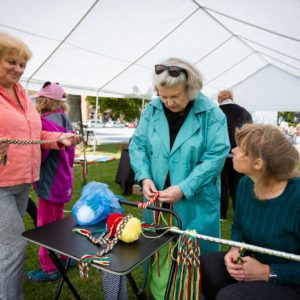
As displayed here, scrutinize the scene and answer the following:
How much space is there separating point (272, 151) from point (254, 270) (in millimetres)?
537

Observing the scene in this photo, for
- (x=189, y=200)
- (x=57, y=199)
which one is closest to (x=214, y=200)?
(x=189, y=200)

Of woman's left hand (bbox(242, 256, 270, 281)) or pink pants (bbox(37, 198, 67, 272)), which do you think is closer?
woman's left hand (bbox(242, 256, 270, 281))

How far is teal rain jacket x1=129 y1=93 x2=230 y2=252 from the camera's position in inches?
60.3

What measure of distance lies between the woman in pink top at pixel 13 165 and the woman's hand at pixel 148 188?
2.07 feet

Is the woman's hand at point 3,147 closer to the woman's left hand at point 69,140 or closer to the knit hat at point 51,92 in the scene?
the woman's left hand at point 69,140

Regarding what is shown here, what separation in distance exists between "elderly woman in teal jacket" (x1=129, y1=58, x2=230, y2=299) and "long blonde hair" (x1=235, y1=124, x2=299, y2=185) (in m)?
0.27

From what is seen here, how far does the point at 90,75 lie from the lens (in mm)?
6801

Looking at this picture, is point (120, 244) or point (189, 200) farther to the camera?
point (189, 200)

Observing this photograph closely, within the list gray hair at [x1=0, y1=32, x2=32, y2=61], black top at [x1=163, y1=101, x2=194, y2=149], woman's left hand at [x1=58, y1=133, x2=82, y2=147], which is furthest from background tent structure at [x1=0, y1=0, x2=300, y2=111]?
gray hair at [x1=0, y1=32, x2=32, y2=61]

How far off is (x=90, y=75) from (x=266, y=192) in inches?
244

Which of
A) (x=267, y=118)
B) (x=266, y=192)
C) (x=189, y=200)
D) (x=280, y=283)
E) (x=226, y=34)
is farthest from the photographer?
(x=267, y=118)

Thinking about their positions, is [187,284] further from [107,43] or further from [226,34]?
[226,34]

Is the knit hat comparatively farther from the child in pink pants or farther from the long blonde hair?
the long blonde hair

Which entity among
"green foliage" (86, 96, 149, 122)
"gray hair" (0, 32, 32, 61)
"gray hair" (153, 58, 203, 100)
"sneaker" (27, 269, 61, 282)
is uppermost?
"green foliage" (86, 96, 149, 122)
